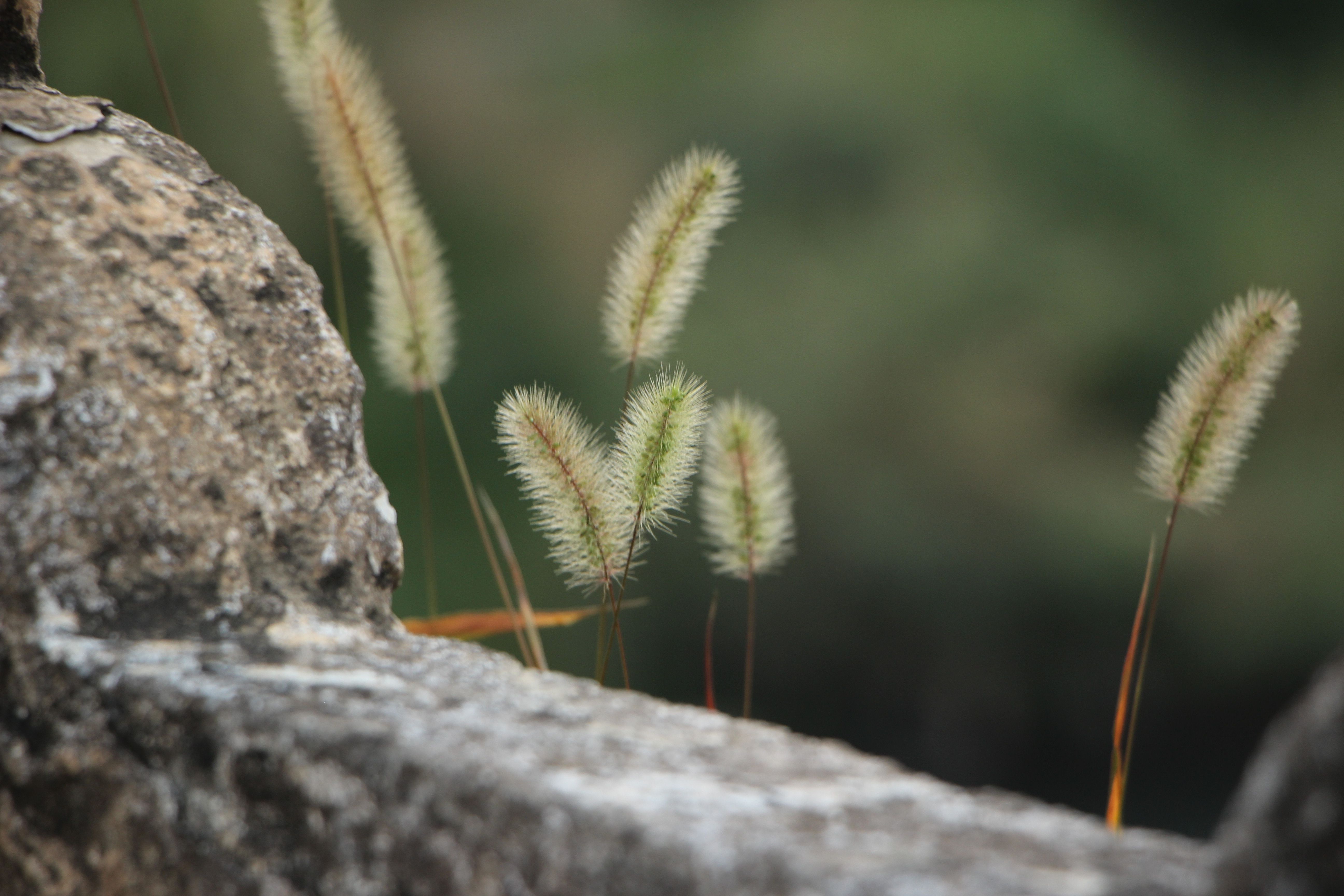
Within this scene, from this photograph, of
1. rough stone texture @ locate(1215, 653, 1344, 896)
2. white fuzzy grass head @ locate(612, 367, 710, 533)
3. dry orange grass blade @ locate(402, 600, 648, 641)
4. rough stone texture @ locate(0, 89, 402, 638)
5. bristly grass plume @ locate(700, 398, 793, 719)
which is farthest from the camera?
dry orange grass blade @ locate(402, 600, 648, 641)

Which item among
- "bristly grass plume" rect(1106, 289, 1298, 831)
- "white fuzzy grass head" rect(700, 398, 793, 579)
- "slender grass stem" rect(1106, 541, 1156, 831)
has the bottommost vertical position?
"slender grass stem" rect(1106, 541, 1156, 831)

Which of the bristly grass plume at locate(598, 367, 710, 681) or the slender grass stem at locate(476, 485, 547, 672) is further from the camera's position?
the slender grass stem at locate(476, 485, 547, 672)

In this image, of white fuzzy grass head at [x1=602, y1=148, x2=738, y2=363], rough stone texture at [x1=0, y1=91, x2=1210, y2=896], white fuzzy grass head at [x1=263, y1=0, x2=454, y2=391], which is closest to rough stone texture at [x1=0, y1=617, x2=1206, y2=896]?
rough stone texture at [x1=0, y1=91, x2=1210, y2=896]

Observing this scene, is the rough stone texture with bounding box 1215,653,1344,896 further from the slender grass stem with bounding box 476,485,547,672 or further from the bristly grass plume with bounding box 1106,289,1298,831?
the slender grass stem with bounding box 476,485,547,672

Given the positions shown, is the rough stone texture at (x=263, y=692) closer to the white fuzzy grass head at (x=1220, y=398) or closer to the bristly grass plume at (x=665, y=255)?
the bristly grass plume at (x=665, y=255)

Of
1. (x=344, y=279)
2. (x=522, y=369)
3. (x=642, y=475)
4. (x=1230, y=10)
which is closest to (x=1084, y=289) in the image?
(x=1230, y=10)

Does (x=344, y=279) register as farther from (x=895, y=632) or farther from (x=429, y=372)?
(x=429, y=372)
